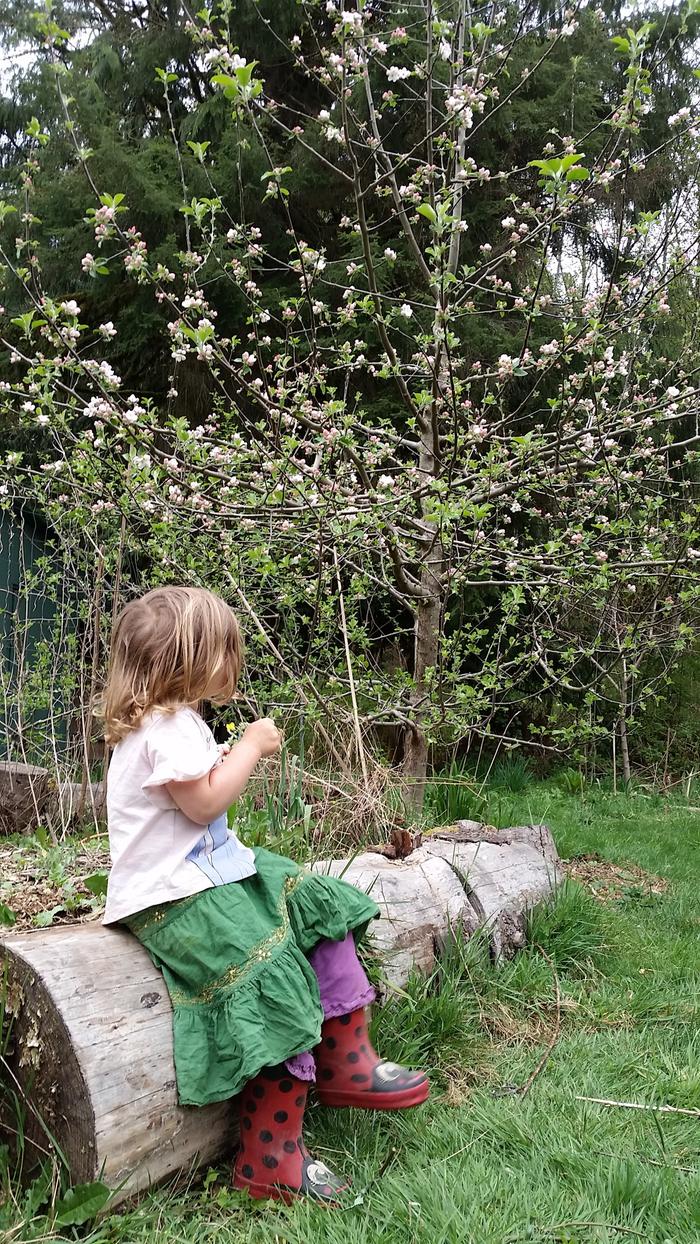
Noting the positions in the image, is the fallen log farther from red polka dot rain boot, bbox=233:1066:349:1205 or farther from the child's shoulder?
the child's shoulder

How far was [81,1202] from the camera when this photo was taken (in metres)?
1.79

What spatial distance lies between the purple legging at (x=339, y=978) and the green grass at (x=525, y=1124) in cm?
32

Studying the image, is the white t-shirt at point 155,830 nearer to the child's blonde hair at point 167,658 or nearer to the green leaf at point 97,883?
the child's blonde hair at point 167,658

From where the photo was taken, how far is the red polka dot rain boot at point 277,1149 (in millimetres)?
1999

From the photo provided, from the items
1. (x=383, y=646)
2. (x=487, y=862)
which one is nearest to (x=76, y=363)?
(x=487, y=862)

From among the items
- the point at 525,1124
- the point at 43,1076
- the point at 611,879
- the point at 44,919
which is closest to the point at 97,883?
the point at 44,919

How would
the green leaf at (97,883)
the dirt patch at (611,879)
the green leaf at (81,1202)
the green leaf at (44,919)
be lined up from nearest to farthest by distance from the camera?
the green leaf at (81,1202) < the green leaf at (44,919) < the green leaf at (97,883) < the dirt patch at (611,879)

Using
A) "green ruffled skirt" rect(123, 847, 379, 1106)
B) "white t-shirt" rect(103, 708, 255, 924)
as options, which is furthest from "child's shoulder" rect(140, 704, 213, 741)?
A: "green ruffled skirt" rect(123, 847, 379, 1106)

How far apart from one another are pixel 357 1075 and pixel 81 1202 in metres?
0.71

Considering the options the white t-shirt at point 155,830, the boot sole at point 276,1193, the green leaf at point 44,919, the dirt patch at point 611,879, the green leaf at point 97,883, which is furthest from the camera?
the dirt patch at point 611,879

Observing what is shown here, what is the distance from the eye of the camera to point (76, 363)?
12.6ft

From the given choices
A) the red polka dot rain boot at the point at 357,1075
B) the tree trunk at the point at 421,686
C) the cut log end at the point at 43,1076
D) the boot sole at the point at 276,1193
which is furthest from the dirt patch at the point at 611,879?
the cut log end at the point at 43,1076

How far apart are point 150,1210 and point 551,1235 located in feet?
2.70

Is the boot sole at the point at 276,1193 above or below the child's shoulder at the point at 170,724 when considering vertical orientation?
below
